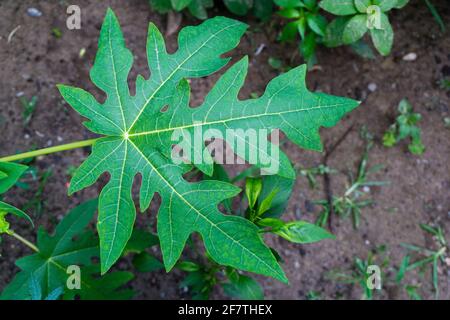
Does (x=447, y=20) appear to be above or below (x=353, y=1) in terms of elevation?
above

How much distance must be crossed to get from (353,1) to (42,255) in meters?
2.10

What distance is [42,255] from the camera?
240 centimetres

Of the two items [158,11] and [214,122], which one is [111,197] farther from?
[158,11]

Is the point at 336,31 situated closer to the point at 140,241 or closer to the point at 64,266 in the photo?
the point at 140,241

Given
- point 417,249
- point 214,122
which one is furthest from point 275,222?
point 417,249

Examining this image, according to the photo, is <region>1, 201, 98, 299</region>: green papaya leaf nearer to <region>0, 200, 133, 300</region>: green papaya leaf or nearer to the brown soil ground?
<region>0, 200, 133, 300</region>: green papaya leaf

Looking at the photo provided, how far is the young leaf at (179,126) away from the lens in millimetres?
1849

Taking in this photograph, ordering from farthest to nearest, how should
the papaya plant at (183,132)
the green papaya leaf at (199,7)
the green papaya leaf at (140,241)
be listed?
the green papaya leaf at (199,7) < the green papaya leaf at (140,241) < the papaya plant at (183,132)

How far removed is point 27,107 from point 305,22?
6.13 ft

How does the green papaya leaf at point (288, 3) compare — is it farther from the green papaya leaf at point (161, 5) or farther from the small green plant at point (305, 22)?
the green papaya leaf at point (161, 5)

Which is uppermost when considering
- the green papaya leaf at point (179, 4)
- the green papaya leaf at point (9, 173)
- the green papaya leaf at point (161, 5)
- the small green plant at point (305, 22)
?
the green papaya leaf at point (161, 5)

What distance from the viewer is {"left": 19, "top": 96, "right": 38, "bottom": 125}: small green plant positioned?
10.5ft
